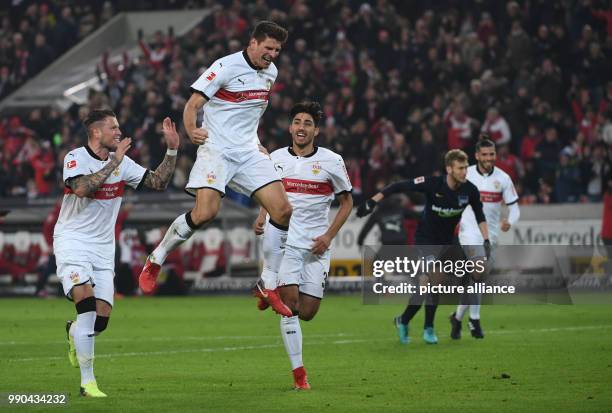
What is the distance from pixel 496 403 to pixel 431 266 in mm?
6377

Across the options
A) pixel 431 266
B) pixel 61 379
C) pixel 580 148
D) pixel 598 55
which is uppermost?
pixel 598 55

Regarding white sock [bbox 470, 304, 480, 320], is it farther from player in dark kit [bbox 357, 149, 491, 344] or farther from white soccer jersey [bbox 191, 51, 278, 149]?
white soccer jersey [bbox 191, 51, 278, 149]

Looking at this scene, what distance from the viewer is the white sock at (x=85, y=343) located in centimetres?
1079

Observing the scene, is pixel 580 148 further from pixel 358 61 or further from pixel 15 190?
pixel 15 190

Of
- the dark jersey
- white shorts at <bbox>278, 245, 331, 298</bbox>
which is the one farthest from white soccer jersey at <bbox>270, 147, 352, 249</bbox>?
the dark jersey

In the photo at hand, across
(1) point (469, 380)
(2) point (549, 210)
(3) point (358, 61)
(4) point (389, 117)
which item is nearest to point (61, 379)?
(1) point (469, 380)

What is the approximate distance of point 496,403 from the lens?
10094 millimetres

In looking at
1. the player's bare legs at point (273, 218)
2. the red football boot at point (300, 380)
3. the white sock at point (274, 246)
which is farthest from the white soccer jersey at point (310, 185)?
the red football boot at point (300, 380)

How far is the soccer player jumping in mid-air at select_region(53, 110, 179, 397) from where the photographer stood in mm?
10906

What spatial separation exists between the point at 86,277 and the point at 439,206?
21.4 feet

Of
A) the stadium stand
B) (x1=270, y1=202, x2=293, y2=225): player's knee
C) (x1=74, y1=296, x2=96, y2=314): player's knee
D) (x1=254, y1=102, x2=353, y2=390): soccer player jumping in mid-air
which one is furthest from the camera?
the stadium stand

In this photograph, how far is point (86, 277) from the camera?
36.0 feet

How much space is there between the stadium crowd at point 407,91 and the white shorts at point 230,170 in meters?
14.7

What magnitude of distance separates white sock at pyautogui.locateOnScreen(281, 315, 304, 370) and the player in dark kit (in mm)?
4909
